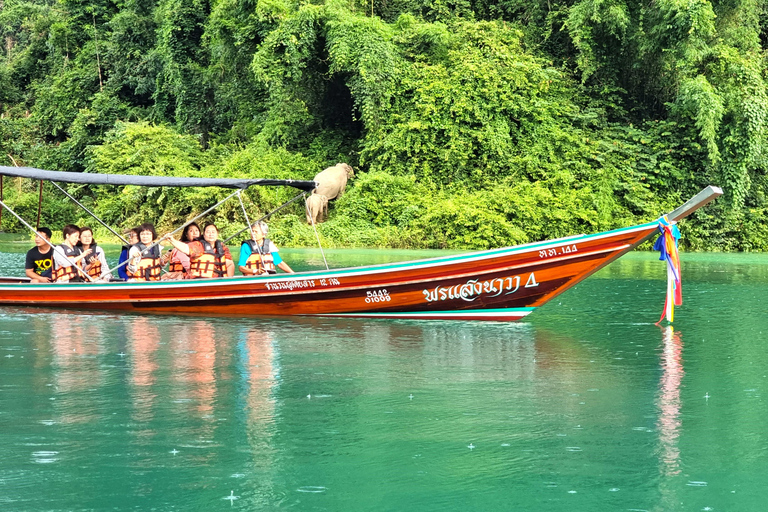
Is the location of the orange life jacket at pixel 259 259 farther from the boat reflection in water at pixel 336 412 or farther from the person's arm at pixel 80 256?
the person's arm at pixel 80 256

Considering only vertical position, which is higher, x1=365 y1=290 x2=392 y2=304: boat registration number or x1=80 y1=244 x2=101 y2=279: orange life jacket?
x1=80 y1=244 x2=101 y2=279: orange life jacket

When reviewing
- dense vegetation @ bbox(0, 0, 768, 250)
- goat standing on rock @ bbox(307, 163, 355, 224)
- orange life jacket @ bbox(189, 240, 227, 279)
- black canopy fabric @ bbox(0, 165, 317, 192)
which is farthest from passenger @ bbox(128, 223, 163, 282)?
goat standing on rock @ bbox(307, 163, 355, 224)

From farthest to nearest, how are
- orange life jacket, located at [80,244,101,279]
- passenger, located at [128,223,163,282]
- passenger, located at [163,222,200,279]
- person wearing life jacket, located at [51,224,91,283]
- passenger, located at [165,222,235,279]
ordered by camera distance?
orange life jacket, located at [80,244,101,279] → person wearing life jacket, located at [51,224,91,283] → passenger, located at [128,223,163,282] → passenger, located at [163,222,200,279] → passenger, located at [165,222,235,279]

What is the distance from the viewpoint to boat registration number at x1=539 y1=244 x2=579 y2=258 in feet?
34.3

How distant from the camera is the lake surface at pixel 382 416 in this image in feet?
16.1

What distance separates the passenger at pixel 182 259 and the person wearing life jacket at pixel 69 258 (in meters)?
1.18

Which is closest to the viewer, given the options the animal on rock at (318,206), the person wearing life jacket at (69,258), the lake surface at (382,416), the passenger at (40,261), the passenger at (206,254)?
the lake surface at (382,416)

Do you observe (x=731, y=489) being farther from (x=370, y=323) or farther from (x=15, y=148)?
(x=15, y=148)

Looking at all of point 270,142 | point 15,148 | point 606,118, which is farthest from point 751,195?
point 15,148

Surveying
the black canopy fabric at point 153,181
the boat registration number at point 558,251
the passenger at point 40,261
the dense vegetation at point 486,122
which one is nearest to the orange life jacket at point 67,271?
the passenger at point 40,261

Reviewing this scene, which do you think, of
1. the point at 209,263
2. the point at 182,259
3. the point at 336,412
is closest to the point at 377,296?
the point at 209,263

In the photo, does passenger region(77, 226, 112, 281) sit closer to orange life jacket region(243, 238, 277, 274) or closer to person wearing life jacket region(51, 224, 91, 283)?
person wearing life jacket region(51, 224, 91, 283)

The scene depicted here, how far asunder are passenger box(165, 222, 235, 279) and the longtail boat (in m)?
0.53

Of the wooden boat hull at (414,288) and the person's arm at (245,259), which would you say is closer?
the wooden boat hull at (414,288)
